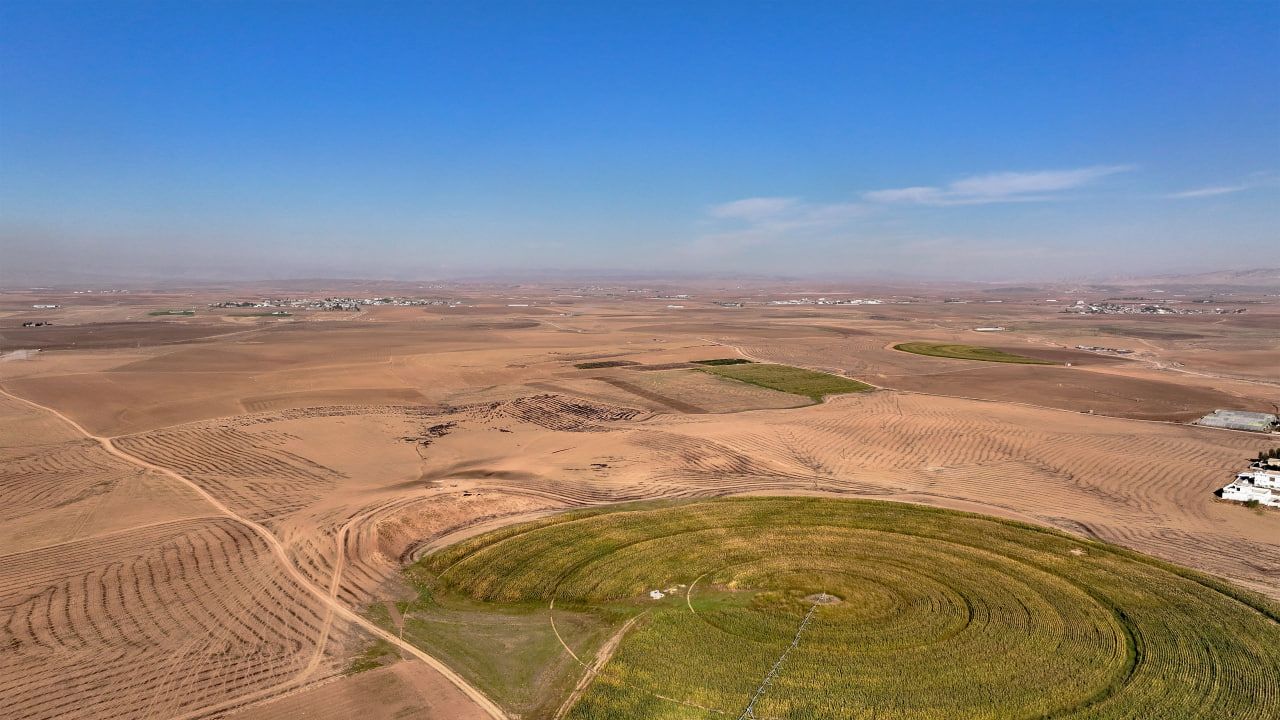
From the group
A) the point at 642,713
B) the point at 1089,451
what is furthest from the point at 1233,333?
the point at 642,713

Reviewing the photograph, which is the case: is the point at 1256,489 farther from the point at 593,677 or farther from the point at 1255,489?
the point at 593,677

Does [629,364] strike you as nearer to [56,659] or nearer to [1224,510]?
[1224,510]

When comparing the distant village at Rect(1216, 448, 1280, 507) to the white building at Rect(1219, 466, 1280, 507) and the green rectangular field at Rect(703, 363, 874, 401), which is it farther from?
the green rectangular field at Rect(703, 363, 874, 401)

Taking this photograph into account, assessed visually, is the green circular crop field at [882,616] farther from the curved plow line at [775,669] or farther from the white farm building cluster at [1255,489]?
the white farm building cluster at [1255,489]

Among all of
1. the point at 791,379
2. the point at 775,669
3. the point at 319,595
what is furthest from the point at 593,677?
the point at 791,379

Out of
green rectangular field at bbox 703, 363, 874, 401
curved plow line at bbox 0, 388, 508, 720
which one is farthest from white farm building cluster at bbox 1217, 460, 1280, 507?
curved plow line at bbox 0, 388, 508, 720

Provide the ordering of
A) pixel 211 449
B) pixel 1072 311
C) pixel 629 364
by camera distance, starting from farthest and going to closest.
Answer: pixel 1072 311, pixel 629 364, pixel 211 449
